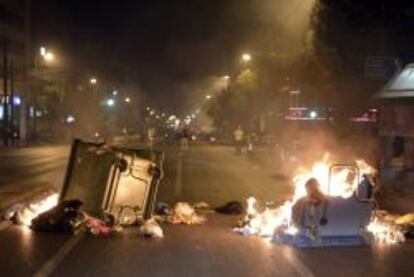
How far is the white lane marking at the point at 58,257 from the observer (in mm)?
10084

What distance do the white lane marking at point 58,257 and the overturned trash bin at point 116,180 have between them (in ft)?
3.33

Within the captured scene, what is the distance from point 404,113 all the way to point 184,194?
9.09m

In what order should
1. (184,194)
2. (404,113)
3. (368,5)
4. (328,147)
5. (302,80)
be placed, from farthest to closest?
(302,80) < (328,147) < (404,113) < (368,5) < (184,194)

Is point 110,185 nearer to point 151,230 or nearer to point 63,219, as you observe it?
point 63,219

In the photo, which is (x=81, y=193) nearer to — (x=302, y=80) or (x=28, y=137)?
(x=302, y=80)

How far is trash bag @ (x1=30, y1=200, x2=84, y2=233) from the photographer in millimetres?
13688

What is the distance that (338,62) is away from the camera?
37.9 m

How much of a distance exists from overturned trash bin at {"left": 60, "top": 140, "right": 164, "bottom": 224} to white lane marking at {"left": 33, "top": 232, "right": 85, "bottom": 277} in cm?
101

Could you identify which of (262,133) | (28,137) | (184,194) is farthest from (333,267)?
(28,137)

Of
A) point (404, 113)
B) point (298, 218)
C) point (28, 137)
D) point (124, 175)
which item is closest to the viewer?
point (298, 218)

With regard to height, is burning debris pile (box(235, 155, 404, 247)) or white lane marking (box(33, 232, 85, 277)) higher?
burning debris pile (box(235, 155, 404, 247))

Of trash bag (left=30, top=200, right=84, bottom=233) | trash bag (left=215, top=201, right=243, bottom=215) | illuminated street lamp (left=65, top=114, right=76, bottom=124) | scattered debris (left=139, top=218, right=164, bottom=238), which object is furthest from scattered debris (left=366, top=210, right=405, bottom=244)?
illuminated street lamp (left=65, top=114, right=76, bottom=124)

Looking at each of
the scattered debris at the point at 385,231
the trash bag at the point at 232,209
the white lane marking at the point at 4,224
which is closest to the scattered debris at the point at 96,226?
the white lane marking at the point at 4,224

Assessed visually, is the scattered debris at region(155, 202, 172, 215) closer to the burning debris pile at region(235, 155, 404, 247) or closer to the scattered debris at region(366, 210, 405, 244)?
the burning debris pile at region(235, 155, 404, 247)
